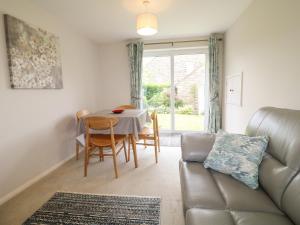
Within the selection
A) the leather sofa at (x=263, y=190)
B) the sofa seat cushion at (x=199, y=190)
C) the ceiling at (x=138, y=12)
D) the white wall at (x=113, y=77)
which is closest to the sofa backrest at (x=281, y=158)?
the leather sofa at (x=263, y=190)

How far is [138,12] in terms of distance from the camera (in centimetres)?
267

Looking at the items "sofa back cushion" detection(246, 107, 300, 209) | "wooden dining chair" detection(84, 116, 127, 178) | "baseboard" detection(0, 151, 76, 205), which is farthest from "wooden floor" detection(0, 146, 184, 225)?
"sofa back cushion" detection(246, 107, 300, 209)

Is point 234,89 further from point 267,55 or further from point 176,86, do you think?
point 176,86

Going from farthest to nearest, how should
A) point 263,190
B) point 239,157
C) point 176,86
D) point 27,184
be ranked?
point 176,86, point 27,184, point 239,157, point 263,190

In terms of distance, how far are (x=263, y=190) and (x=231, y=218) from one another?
0.45 m

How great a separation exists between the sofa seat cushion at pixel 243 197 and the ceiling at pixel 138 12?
2.25 metres

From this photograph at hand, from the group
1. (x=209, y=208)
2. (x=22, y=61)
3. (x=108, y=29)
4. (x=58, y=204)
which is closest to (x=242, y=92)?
(x=209, y=208)

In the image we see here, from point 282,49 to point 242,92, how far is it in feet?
3.62

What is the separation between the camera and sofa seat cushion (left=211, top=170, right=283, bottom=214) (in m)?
1.08

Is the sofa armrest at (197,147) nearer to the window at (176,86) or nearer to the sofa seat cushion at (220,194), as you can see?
the sofa seat cushion at (220,194)

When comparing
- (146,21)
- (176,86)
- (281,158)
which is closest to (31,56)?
(146,21)

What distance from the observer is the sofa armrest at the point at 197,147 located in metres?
1.73

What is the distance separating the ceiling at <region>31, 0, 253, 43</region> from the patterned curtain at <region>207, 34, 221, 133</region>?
1.00 ft

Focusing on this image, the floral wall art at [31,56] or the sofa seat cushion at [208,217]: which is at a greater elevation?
the floral wall art at [31,56]
